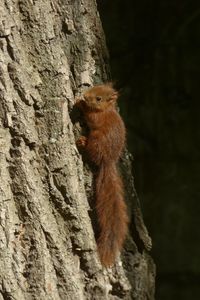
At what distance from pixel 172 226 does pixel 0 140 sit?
1955 mm

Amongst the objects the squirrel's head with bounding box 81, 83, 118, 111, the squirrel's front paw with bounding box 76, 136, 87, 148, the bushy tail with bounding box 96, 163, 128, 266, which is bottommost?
the bushy tail with bounding box 96, 163, 128, 266

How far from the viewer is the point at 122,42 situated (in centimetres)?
355

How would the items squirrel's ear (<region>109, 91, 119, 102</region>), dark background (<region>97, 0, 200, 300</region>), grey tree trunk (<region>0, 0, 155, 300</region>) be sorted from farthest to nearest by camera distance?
dark background (<region>97, 0, 200, 300</region>), squirrel's ear (<region>109, 91, 119, 102</region>), grey tree trunk (<region>0, 0, 155, 300</region>)

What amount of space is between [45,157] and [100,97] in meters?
0.22

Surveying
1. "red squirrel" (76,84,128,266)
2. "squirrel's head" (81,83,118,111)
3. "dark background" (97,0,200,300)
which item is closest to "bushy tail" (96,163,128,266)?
"red squirrel" (76,84,128,266)

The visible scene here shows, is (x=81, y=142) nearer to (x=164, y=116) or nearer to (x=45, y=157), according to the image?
(x=45, y=157)

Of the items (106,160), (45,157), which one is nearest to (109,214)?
(106,160)

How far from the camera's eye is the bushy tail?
6.66ft

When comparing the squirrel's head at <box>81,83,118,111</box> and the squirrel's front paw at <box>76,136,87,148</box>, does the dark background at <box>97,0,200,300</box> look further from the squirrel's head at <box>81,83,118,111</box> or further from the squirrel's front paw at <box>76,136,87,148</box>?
the squirrel's front paw at <box>76,136,87,148</box>

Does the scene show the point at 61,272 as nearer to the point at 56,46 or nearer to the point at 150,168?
the point at 56,46

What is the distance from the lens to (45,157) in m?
1.92

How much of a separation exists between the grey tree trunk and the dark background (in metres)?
1.48

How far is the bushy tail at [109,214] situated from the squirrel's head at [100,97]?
0.51 ft

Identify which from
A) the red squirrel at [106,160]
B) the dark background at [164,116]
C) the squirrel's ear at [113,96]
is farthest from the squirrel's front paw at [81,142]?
the dark background at [164,116]
